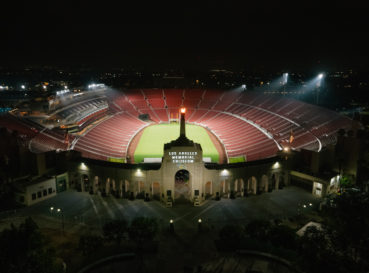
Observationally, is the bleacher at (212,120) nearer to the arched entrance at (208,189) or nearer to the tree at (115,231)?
the arched entrance at (208,189)

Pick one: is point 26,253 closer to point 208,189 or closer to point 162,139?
point 208,189

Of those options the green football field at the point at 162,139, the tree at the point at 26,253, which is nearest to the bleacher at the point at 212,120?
the green football field at the point at 162,139

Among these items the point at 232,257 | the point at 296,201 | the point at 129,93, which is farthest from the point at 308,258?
the point at 129,93

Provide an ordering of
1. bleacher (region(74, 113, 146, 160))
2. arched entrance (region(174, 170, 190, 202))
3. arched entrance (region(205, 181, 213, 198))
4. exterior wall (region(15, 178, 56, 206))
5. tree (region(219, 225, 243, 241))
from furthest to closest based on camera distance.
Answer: bleacher (region(74, 113, 146, 160)), arched entrance (region(205, 181, 213, 198)), arched entrance (region(174, 170, 190, 202)), exterior wall (region(15, 178, 56, 206)), tree (region(219, 225, 243, 241))

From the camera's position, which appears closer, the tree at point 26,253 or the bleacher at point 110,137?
the tree at point 26,253

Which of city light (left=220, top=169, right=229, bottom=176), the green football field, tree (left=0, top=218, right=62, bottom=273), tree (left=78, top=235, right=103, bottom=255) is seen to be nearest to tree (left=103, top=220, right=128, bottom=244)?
tree (left=78, top=235, right=103, bottom=255)

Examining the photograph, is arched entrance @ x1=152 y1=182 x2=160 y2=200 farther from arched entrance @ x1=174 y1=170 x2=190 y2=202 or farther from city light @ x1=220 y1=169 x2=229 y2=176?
city light @ x1=220 y1=169 x2=229 y2=176

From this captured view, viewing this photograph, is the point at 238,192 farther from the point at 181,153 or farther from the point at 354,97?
the point at 354,97
